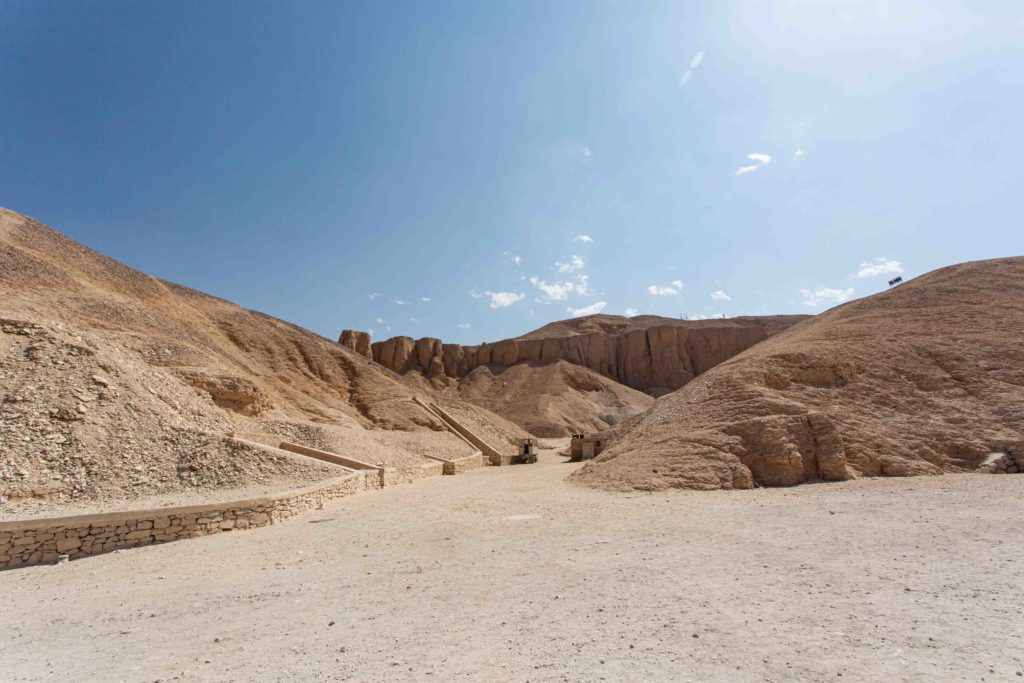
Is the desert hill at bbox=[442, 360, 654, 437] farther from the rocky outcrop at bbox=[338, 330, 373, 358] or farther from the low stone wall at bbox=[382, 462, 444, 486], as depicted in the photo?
the low stone wall at bbox=[382, 462, 444, 486]

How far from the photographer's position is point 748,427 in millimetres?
15500

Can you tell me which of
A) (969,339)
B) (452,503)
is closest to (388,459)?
(452,503)

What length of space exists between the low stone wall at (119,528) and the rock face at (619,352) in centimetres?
6659

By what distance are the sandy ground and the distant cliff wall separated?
226ft

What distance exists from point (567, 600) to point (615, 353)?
79301 mm

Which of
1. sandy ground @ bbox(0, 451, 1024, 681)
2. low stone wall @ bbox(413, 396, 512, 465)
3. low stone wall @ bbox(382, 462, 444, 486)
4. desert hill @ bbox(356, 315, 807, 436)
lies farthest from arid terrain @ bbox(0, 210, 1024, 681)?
desert hill @ bbox(356, 315, 807, 436)

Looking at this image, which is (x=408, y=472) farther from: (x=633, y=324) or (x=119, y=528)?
(x=633, y=324)

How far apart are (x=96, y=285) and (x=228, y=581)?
29895 mm

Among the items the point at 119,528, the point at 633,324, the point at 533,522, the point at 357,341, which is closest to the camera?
the point at 119,528

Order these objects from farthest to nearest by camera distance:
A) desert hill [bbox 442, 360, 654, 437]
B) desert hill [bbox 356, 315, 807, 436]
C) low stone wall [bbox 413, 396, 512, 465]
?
1. desert hill [bbox 356, 315, 807, 436]
2. desert hill [bbox 442, 360, 654, 437]
3. low stone wall [bbox 413, 396, 512, 465]

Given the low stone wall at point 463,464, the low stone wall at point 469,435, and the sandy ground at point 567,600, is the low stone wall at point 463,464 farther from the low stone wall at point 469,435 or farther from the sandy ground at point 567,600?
the sandy ground at point 567,600

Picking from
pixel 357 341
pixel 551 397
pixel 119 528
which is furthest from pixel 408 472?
pixel 357 341

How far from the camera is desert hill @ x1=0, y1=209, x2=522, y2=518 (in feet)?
44.1

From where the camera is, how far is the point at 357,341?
7575cm
